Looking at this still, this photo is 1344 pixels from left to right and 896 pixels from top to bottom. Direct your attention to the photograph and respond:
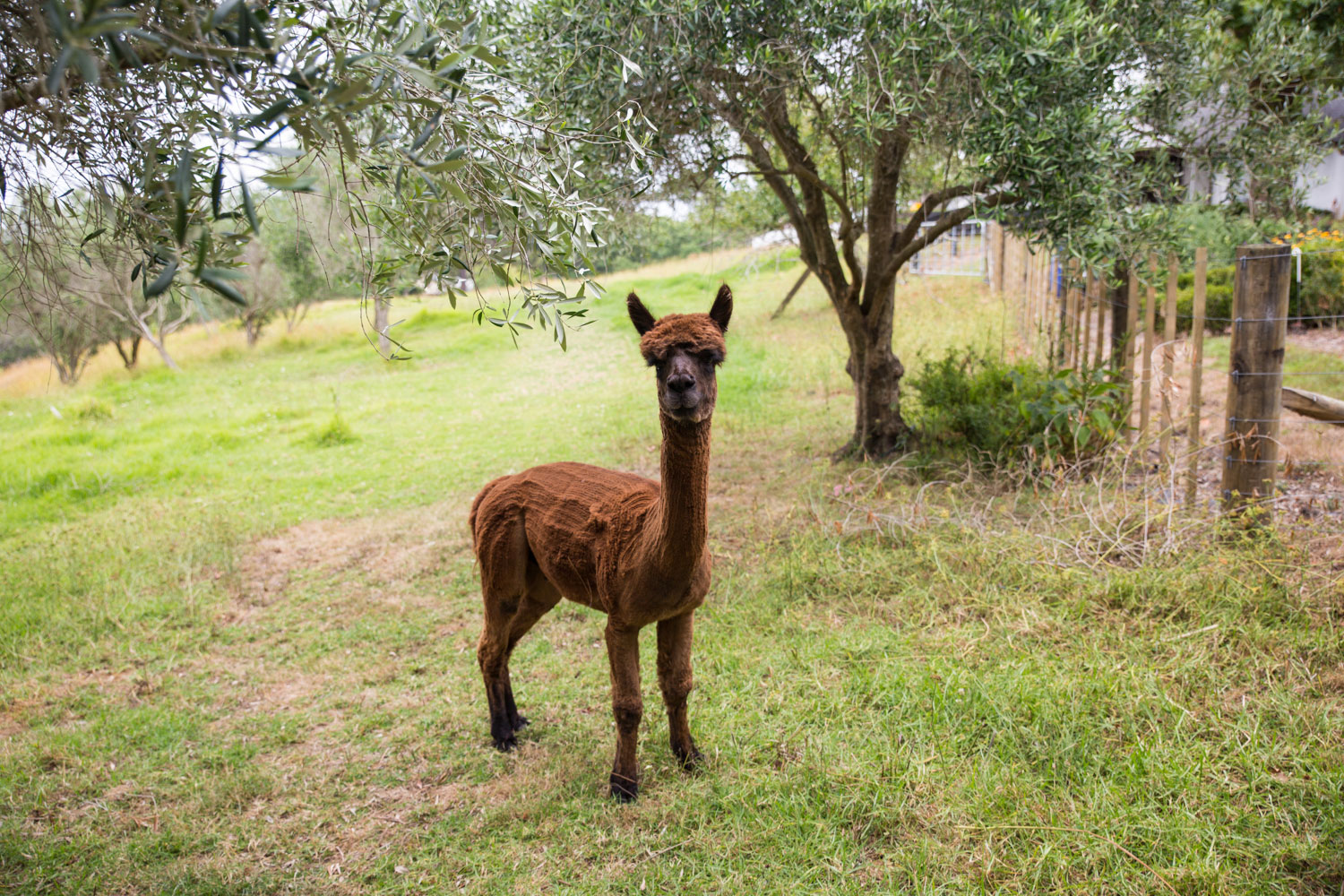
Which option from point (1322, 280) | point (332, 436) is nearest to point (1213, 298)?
point (1322, 280)

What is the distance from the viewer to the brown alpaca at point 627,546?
11.4 feet

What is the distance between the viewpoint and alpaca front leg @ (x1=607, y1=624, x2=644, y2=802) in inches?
156

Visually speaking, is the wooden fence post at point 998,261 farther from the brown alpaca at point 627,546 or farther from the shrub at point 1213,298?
the brown alpaca at point 627,546

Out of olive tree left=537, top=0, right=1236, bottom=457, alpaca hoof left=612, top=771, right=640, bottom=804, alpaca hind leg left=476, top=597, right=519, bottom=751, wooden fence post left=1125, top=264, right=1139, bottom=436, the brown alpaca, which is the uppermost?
olive tree left=537, top=0, right=1236, bottom=457

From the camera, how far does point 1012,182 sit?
6098 millimetres

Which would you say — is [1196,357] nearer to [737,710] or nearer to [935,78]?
[935,78]

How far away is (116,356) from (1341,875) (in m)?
31.2

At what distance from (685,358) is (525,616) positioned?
6.78 feet

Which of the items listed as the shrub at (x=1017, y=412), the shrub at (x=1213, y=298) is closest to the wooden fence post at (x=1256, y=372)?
the shrub at (x=1017, y=412)

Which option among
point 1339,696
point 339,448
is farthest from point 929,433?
point 339,448

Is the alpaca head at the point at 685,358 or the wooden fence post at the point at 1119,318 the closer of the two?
the alpaca head at the point at 685,358

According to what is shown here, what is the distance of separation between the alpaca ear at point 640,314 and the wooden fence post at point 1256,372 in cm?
420

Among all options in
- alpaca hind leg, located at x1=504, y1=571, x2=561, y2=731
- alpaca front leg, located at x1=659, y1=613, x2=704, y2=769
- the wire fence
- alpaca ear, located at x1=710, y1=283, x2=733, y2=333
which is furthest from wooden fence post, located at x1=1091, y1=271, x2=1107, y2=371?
alpaca hind leg, located at x1=504, y1=571, x2=561, y2=731

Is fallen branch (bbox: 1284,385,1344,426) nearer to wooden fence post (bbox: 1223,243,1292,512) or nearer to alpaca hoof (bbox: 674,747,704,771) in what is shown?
wooden fence post (bbox: 1223,243,1292,512)
